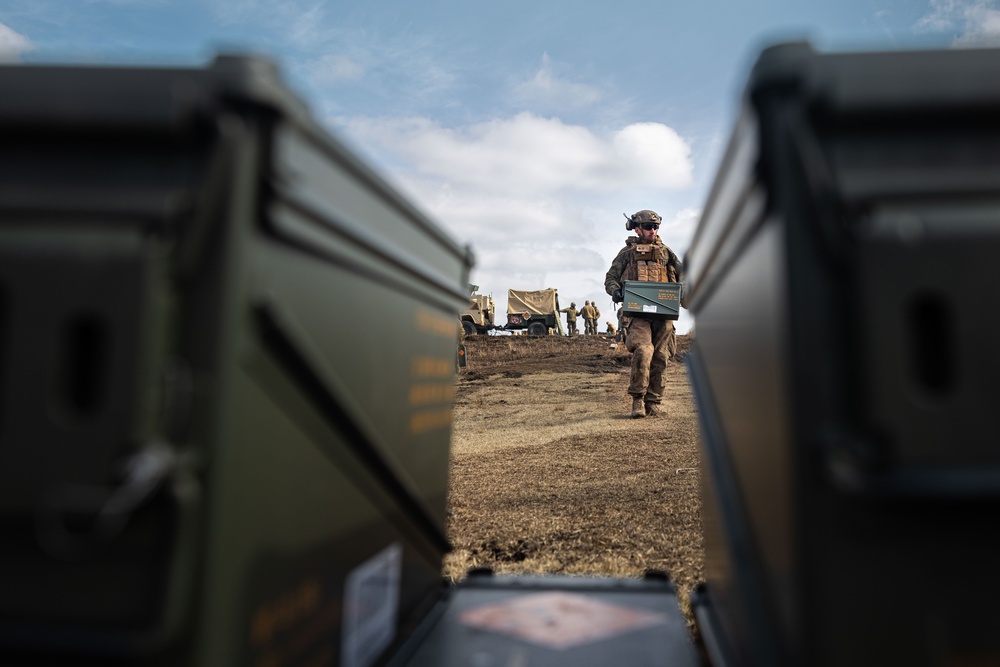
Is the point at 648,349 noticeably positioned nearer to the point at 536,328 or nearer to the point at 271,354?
the point at 271,354

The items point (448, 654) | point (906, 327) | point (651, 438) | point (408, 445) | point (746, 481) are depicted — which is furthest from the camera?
point (651, 438)

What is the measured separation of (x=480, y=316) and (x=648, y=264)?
1460 cm

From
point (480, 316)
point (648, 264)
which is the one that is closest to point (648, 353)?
point (648, 264)

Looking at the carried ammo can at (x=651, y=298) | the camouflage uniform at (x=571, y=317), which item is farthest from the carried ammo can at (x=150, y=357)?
the camouflage uniform at (x=571, y=317)

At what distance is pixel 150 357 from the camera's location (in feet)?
2.38

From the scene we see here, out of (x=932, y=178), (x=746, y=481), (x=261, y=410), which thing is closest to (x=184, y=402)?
(x=261, y=410)

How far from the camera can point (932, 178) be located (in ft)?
2.46

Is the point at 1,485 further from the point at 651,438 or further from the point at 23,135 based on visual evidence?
the point at 651,438

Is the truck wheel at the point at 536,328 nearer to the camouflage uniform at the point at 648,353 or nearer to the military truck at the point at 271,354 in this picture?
the camouflage uniform at the point at 648,353

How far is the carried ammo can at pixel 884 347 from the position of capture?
0.69 m

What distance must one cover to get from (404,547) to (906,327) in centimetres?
113

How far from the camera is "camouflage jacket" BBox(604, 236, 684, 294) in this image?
7592 mm

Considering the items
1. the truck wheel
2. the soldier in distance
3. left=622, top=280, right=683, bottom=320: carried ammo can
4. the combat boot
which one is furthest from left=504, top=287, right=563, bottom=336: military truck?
left=622, top=280, right=683, bottom=320: carried ammo can

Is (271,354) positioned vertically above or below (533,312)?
below
